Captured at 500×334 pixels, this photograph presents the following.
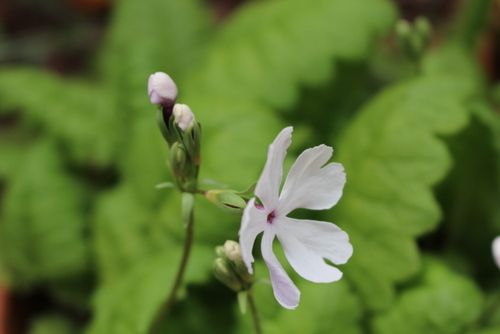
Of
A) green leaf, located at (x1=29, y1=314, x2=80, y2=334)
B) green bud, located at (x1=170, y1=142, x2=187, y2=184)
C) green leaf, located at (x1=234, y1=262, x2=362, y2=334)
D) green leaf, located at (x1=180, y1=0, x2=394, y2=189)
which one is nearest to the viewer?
green bud, located at (x1=170, y1=142, x2=187, y2=184)

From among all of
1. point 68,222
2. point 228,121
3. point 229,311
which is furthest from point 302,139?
point 68,222

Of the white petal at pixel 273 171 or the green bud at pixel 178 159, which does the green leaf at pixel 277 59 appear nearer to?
the green bud at pixel 178 159

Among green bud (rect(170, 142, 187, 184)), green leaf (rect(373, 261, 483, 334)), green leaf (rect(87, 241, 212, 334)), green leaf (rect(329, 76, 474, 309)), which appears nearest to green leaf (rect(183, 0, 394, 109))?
green leaf (rect(329, 76, 474, 309))

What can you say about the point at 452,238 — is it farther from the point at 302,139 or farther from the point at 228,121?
the point at 228,121

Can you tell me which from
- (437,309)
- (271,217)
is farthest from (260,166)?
(271,217)

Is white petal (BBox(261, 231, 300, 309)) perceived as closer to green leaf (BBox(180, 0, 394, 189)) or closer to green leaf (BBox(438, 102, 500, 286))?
green leaf (BBox(180, 0, 394, 189))

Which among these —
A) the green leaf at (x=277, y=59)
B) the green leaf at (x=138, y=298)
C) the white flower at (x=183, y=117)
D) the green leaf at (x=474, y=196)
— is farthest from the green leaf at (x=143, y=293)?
the green leaf at (x=474, y=196)

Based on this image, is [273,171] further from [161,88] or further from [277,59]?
[277,59]
